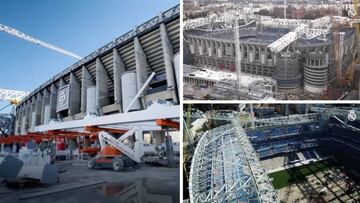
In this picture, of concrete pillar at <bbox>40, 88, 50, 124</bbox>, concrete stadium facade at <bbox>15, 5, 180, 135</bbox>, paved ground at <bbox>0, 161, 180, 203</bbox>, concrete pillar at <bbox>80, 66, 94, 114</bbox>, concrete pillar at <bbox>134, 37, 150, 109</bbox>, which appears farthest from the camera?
concrete pillar at <bbox>40, 88, 50, 124</bbox>

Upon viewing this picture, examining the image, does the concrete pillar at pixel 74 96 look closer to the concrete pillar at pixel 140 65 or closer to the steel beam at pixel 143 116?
the concrete pillar at pixel 140 65

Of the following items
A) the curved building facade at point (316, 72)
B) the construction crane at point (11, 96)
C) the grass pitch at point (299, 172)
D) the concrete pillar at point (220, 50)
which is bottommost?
the grass pitch at point (299, 172)

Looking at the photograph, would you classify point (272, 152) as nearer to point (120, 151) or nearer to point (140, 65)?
point (120, 151)

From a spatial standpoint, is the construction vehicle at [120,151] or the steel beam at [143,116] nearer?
the steel beam at [143,116]

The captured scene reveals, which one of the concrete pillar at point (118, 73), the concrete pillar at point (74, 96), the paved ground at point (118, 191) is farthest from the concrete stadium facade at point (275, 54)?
the concrete pillar at point (74, 96)

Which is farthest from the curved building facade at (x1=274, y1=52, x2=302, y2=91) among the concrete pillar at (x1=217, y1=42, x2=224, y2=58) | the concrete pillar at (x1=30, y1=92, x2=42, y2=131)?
the concrete pillar at (x1=30, y1=92, x2=42, y2=131)

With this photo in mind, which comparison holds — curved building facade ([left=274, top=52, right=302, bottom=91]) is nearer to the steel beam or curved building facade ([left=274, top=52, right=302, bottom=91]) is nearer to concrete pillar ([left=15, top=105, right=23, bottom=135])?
the steel beam

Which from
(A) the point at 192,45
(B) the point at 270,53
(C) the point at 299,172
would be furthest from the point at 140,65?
(B) the point at 270,53

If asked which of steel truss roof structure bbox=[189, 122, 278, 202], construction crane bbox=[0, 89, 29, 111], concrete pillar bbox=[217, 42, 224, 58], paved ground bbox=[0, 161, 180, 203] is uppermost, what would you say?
construction crane bbox=[0, 89, 29, 111]
